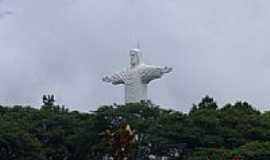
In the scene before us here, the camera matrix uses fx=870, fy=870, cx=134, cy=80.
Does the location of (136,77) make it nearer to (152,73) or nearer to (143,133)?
(152,73)

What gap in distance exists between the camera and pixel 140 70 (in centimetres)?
5916

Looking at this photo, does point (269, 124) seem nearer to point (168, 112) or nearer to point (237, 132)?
point (237, 132)

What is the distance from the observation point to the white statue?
58500mm

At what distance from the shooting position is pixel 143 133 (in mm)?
46406

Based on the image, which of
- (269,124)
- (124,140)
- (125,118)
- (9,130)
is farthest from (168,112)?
(124,140)

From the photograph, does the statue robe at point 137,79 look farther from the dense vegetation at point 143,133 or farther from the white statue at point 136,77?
the dense vegetation at point 143,133

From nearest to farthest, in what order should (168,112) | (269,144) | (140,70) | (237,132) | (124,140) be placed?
1. (124,140)
2. (269,144)
3. (237,132)
4. (168,112)
5. (140,70)

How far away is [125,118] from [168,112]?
265 centimetres

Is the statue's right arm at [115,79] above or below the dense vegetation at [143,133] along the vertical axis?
above

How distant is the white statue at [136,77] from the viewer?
58.5 metres

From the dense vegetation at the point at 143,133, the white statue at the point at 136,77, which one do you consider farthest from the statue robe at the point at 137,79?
the dense vegetation at the point at 143,133

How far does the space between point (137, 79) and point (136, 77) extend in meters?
0.16

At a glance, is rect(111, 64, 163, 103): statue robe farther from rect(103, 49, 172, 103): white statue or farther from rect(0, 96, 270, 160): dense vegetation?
rect(0, 96, 270, 160): dense vegetation

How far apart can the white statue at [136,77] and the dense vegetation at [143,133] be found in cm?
830
